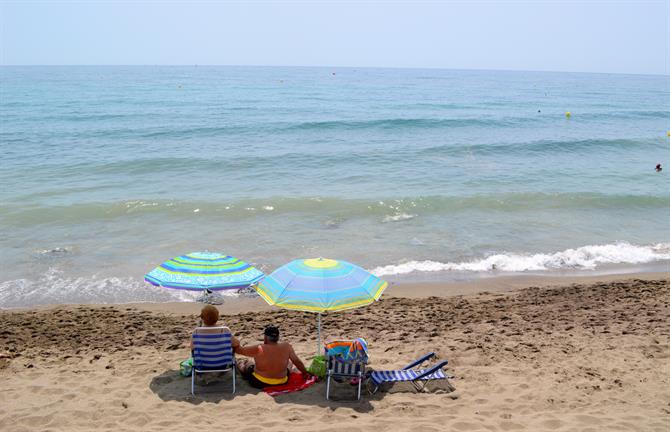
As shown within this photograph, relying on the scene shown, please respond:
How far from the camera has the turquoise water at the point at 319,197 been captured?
12914 mm

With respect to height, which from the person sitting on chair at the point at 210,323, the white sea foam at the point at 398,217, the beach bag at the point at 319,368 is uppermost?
the person sitting on chair at the point at 210,323

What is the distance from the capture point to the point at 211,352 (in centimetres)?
661

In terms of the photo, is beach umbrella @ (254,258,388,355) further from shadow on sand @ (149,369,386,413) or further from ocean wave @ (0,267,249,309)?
ocean wave @ (0,267,249,309)

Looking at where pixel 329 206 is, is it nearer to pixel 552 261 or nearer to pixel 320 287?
pixel 552 261

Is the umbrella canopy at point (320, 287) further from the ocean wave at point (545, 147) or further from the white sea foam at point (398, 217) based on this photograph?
the ocean wave at point (545, 147)

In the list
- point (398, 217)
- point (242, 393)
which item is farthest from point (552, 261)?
point (242, 393)

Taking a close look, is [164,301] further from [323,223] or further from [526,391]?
[526,391]

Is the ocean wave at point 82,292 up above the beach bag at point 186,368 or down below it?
below

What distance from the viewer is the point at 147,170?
74.5ft

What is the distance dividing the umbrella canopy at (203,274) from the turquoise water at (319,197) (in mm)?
4076

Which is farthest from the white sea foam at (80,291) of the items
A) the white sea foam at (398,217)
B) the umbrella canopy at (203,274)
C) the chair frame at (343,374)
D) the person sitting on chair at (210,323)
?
the white sea foam at (398,217)

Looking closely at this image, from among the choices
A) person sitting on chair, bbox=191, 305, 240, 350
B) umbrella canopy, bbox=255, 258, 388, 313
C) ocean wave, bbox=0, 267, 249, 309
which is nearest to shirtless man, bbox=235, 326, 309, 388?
person sitting on chair, bbox=191, 305, 240, 350

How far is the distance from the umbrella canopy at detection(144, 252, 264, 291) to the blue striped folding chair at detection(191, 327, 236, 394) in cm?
59

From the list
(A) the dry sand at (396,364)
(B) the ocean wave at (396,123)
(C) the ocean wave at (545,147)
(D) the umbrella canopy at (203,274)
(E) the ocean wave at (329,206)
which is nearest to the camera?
(A) the dry sand at (396,364)
